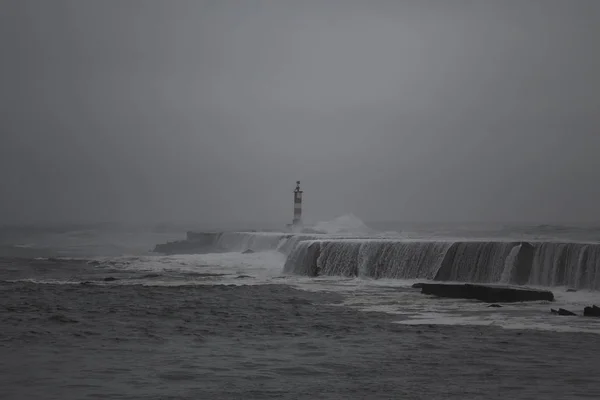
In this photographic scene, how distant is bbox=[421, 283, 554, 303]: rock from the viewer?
20.3 metres

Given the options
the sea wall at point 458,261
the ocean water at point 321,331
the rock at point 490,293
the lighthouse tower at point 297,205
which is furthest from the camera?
the lighthouse tower at point 297,205

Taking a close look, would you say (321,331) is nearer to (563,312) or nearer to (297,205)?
(563,312)

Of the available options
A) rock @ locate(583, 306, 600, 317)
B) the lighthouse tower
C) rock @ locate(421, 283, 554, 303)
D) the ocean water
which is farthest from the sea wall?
the lighthouse tower

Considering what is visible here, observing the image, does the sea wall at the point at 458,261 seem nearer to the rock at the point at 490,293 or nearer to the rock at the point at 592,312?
the rock at the point at 490,293

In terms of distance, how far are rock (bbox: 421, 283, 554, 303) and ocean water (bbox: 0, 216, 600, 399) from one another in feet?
2.09

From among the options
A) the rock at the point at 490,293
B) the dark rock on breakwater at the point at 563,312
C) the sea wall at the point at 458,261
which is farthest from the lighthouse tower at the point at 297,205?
the dark rock on breakwater at the point at 563,312

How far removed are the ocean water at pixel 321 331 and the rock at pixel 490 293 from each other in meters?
0.64

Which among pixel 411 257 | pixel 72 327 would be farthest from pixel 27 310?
pixel 411 257

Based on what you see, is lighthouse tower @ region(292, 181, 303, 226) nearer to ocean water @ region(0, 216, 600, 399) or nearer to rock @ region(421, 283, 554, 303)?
ocean water @ region(0, 216, 600, 399)

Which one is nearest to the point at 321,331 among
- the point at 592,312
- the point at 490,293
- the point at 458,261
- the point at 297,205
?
the point at 592,312

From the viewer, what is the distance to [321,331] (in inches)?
601

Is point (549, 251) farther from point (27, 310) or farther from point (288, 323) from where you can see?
point (27, 310)

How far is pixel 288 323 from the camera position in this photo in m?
16.5

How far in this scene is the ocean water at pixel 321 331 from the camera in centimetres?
1026
